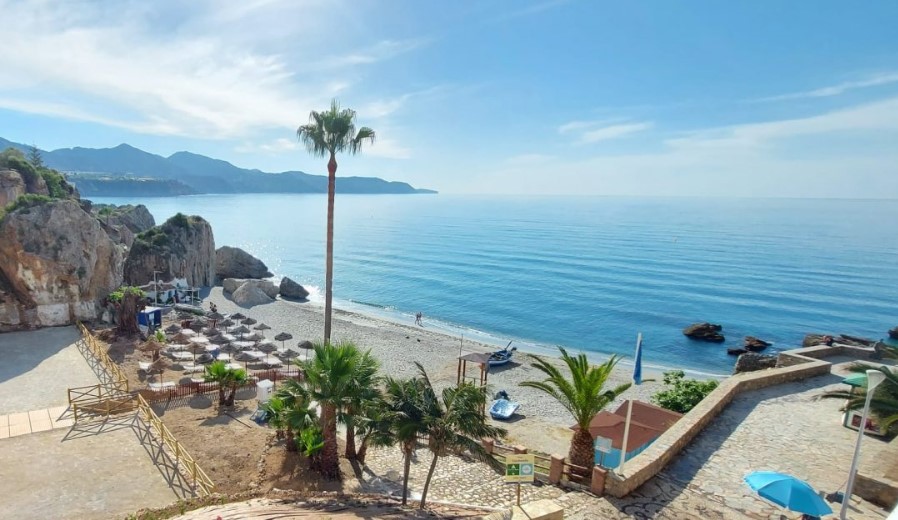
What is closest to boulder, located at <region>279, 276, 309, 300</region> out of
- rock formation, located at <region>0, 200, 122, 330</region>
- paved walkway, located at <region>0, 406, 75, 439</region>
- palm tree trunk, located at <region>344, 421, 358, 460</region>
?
rock formation, located at <region>0, 200, 122, 330</region>

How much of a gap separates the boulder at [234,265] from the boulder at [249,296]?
44.0 ft

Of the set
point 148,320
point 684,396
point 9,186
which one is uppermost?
point 9,186

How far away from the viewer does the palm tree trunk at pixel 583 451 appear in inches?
425

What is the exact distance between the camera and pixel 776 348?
41.0 meters

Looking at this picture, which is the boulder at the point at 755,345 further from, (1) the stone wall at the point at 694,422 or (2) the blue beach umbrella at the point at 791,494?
(2) the blue beach umbrella at the point at 791,494

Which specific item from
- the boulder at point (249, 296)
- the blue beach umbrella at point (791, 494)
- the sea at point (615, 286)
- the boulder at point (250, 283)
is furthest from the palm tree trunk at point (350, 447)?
the boulder at point (250, 283)

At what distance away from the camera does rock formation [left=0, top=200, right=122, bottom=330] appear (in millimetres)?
23375

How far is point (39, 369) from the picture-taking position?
1875 centimetres

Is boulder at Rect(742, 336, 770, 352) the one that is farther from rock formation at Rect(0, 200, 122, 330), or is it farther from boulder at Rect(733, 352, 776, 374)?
rock formation at Rect(0, 200, 122, 330)

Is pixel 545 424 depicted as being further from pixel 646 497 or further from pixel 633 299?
pixel 633 299

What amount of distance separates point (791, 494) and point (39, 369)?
993 inches

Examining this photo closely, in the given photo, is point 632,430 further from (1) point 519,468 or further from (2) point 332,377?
(2) point 332,377

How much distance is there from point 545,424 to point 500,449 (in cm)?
845

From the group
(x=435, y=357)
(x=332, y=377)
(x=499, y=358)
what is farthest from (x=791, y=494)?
(x=435, y=357)
